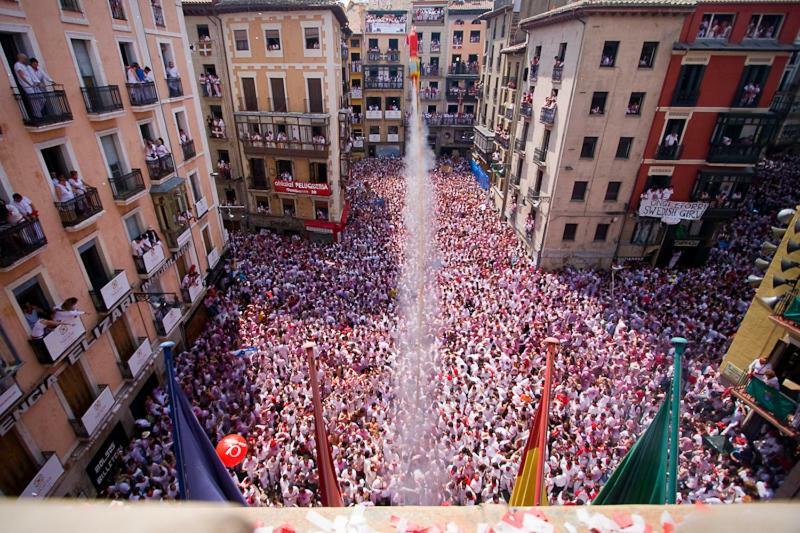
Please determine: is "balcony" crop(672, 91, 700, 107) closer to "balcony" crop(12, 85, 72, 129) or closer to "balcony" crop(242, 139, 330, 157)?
"balcony" crop(242, 139, 330, 157)

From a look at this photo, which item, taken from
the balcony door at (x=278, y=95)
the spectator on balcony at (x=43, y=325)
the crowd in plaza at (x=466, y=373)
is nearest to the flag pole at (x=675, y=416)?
the crowd in plaza at (x=466, y=373)

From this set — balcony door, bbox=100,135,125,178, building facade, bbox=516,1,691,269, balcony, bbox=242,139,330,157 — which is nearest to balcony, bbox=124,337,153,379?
balcony door, bbox=100,135,125,178

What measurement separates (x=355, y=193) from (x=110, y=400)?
3033cm

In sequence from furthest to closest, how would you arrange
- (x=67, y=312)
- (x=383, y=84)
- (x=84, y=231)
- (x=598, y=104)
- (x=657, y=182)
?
(x=383, y=84), (x=657, y=182), (x=598, y=104), (x=84, y=231), (x=67, y=312)

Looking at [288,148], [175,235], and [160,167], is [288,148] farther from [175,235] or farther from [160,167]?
[175,235]

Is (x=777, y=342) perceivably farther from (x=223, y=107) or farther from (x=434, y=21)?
(x=434, y=21)

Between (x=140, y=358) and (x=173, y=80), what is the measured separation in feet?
43.1

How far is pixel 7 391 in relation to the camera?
10.1 m

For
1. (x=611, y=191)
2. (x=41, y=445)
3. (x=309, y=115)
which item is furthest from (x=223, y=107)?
(x=611, y=191)

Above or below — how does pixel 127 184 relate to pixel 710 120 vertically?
below

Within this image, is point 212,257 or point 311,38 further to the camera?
point 311,38

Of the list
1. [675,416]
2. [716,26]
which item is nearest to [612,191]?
[716,26]

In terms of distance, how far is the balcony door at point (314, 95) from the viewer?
27.9 metres

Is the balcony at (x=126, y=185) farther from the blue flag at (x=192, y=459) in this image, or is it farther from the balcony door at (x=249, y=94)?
the balcony door at (x=249, y=94)
